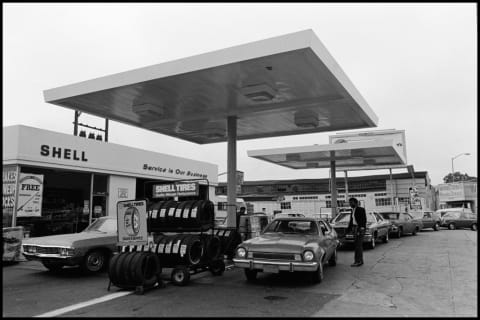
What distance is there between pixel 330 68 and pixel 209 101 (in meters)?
4.47

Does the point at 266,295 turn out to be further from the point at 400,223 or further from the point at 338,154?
the point at 338,154

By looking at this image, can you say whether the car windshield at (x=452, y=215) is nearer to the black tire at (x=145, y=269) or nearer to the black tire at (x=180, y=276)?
the black tire at (x=180, y=276)

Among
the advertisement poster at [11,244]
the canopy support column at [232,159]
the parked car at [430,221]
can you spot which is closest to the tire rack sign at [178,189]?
the canopy support column at [232,159]

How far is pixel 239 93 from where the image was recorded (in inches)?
460

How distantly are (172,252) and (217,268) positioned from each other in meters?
1.47

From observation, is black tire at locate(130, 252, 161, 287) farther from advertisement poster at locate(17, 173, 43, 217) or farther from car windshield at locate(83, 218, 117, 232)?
advertisement poster at locate(17, 173, 43, 217)

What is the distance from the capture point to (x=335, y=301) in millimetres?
7047

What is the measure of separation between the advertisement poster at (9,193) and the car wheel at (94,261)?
5471 mm

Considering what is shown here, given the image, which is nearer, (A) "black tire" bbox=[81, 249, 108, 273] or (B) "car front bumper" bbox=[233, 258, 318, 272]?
(B) "car front bumper" bbox=[233, 258, 318, 272]

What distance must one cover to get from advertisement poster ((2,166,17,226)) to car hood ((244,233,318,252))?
9425 mm

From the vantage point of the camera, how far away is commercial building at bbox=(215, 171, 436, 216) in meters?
42.7

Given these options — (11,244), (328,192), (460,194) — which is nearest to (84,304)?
(11,244)

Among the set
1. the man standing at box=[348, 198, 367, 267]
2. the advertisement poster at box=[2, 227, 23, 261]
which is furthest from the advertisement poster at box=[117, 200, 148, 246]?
the man standing at box=[348, 198, 367, 267]

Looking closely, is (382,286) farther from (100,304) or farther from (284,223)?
(100,304)
